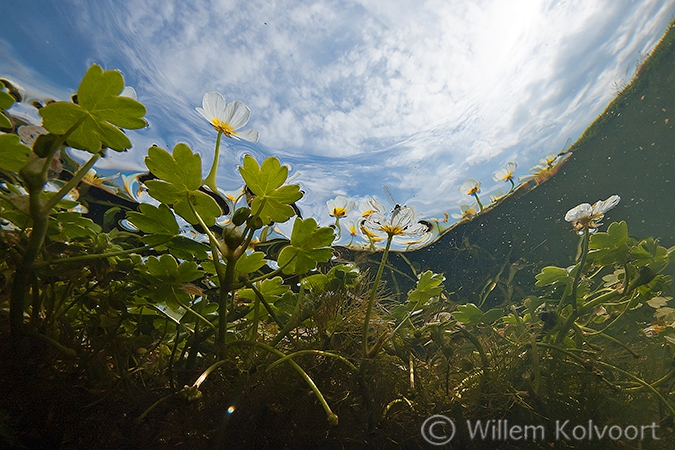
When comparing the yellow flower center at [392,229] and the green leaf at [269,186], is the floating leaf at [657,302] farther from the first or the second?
the green leaf at [269,186]

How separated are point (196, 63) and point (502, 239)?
12.0 ft

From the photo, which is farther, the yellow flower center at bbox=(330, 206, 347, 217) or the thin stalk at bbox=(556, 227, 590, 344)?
the yellow flower center at bbox=(330, 206, 347, 217)

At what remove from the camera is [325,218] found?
10.3ft

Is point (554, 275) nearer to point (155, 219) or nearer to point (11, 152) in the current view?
point (155, 219)

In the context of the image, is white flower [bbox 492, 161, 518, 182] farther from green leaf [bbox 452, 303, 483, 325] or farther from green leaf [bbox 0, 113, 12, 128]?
green leaf [bbox 0, 113, 12, 128]

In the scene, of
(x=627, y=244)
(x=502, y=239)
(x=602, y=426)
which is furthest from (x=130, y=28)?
(x=502, y=239)

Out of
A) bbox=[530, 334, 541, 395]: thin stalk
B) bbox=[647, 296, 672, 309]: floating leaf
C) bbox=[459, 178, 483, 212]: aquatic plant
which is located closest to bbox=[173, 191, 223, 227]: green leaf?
bbox=[530, 334, 541, 395]: thin stalk

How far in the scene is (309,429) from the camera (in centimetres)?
103

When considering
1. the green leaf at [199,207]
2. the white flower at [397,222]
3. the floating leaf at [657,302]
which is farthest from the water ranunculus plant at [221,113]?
the floating leaf at [657,302]

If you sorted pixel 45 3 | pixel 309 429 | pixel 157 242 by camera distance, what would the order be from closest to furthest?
pixel 309 429, pixel 157 242, pixel 45 3

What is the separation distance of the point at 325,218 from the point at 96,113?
7.45 ft

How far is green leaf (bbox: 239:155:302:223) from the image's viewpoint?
3.46ft

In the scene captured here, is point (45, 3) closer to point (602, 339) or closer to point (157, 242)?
point (157, 242)

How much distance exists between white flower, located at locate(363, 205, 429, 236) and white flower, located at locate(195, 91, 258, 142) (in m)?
0.76
